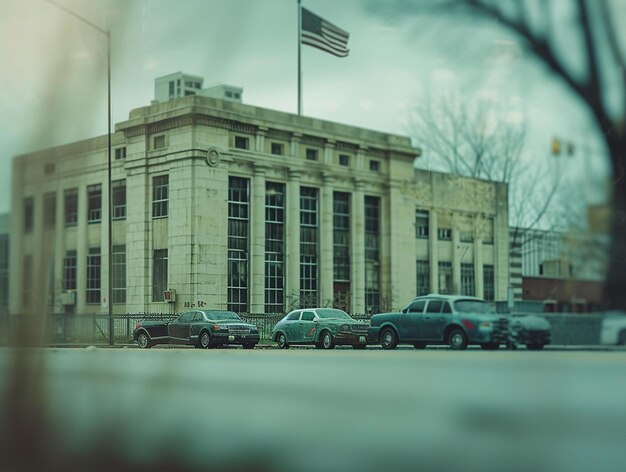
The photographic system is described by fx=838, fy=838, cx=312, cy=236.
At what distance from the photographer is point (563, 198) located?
0.96 metres

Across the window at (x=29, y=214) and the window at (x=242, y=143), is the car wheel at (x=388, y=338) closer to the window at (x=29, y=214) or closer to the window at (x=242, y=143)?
the window at (x=242, y=143)

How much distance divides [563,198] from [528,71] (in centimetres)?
15

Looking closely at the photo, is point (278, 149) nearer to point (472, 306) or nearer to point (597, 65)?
point (472, 306)

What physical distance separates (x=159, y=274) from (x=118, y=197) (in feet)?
0.61

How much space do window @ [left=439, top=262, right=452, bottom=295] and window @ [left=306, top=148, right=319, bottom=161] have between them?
34 centimetres

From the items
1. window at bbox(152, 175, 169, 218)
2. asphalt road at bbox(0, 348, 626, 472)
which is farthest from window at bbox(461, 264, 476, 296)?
window at bbox(152, 175, 169, 218)

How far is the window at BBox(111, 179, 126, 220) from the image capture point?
1.74 m

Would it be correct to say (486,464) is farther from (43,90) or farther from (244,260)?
(43,90)

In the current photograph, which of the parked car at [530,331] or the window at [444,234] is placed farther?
the window at [444,234]

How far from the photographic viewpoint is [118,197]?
176 centimetres

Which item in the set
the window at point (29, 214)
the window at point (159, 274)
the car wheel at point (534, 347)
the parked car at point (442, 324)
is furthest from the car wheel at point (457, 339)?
the window at point (29, 214)

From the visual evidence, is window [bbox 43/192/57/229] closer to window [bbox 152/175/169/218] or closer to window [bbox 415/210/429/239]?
window [bbox 152/175/169/218]

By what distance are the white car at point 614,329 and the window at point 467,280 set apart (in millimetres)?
362

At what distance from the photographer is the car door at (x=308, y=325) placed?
66.6 inches
